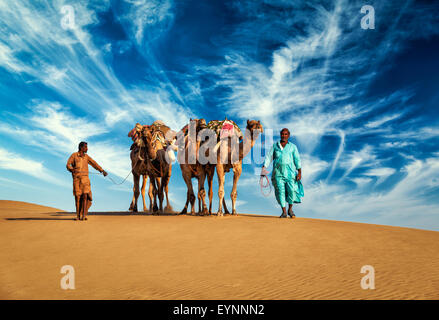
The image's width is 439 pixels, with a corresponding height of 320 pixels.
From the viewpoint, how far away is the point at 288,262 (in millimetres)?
6863

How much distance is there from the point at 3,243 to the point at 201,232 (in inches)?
221

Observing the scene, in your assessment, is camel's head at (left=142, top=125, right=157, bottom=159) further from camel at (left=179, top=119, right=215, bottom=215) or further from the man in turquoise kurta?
the man in turquoise kurta

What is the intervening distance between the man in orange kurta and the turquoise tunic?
7.08m

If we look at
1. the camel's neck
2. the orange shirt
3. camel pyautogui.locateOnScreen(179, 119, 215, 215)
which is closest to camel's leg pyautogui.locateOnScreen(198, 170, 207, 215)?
camel pyautogui.locateOnScreen(179, 119, 215, 215)

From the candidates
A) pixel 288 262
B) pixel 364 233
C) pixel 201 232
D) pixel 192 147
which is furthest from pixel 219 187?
pixel 288 262

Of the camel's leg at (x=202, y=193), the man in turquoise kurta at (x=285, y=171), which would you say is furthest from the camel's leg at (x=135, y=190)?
the man in turquoise kurta at (x=285, y=171)

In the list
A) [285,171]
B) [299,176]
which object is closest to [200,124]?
[285,171]

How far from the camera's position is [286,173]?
42.9ft

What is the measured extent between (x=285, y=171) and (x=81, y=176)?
7.92 meters

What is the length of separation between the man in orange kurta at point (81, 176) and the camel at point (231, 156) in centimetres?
519

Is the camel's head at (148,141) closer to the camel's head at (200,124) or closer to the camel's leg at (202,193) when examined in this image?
the camel's head at (200,124)

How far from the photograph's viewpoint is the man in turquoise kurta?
13.1 m
